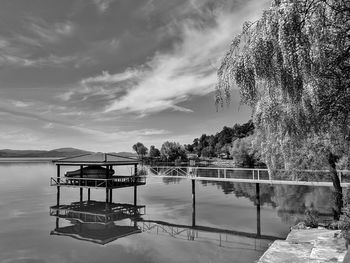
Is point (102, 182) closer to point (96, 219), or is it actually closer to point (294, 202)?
point (96, 219)

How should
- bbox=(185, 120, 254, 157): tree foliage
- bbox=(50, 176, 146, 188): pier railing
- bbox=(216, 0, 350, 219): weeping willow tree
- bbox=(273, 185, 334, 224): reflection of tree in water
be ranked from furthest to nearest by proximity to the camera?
bbox=(185, 120, 254, 157): tree foliage → bbox=(50, 176, 146, 188): pier railing → bbox=(273, 185, 334, 224): reflection of tree in water → bbox=(216, 0, 350, 219): weeping willow tree

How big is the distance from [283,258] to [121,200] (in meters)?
22.3

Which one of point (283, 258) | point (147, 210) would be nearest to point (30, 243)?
point (147, 210)

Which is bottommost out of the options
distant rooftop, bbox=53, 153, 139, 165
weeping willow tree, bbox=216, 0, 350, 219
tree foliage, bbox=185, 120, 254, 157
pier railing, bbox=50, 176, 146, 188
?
pier railing, bbox=50, 176, 146, 188

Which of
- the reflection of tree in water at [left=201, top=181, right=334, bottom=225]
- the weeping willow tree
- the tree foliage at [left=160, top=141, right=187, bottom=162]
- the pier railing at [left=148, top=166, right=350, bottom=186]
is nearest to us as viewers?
the weeping willow tree

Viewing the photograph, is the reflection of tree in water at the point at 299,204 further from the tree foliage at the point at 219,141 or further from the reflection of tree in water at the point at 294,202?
the tree foliage at the point at 219,141

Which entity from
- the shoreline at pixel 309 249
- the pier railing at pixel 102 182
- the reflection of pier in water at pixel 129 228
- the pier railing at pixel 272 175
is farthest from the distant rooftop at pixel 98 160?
the shoreline at pixel 309 249

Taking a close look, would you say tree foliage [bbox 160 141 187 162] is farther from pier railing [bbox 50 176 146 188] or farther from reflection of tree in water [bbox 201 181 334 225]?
pier railing [bbox 50 176 146 188]

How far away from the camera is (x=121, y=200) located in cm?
2955

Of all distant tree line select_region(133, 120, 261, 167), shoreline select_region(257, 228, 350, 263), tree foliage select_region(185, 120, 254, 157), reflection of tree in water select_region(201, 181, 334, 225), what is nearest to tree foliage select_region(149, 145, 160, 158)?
distant tree line select_region(133, 120, 261, 167)

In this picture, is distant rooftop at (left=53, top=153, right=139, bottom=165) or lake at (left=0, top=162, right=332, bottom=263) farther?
distant rooftop at (left=53, top=153, right=139, bottom=165)

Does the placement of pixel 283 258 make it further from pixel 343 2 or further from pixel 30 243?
pixel 30 243

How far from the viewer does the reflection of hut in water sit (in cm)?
1694

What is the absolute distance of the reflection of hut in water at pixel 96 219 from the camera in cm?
1694
